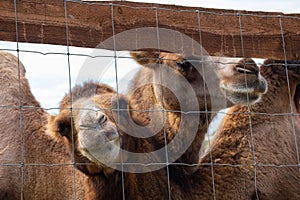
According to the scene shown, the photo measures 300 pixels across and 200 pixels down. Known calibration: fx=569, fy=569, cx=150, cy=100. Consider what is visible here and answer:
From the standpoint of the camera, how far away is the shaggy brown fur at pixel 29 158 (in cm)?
488

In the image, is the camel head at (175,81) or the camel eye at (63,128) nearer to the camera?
the camel eye at (63,128)

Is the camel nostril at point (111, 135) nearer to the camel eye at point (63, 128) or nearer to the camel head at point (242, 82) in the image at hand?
the camel eye at point (63, 128)

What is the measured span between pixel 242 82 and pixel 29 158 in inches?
79.4

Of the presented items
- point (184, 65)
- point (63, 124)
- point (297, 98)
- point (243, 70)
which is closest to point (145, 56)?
point (184, 65)

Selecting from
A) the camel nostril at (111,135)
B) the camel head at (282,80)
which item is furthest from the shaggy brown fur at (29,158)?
the camel head at (282,80)

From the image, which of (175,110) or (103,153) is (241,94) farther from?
(103,153)

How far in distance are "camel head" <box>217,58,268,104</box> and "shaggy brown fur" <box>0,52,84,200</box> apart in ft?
4.80

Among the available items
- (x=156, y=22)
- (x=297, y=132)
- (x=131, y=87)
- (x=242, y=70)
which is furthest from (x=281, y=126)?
(x=156, y=22)

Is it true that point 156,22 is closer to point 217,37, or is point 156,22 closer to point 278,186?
point 217,37

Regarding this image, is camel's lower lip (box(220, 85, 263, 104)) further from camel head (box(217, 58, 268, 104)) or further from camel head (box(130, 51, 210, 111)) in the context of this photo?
camel head (box(130, 51, 210, 111))

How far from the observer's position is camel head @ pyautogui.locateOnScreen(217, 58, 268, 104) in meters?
4.52

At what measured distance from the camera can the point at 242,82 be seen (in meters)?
4.59

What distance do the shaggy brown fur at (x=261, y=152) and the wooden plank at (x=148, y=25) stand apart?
33.1 inches

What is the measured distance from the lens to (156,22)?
3877 millimetres
